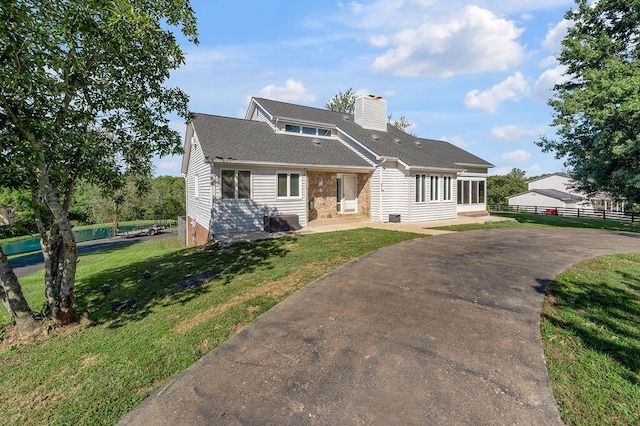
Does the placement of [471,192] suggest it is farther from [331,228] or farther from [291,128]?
[291,128]

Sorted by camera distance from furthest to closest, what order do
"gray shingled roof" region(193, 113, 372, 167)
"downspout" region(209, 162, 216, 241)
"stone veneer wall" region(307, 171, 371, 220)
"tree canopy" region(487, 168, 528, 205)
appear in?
Result: "tree canopy" region(487, 168, 528, 205)
"stone veneer wall" region(307, 171, 371, 220)
"gray shingled roof" region(193, 113, 372, 167)
"downspout" region(209, 162, 216, 241)

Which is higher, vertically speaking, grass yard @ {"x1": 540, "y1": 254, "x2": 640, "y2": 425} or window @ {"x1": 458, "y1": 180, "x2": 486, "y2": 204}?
window @ {"x1": 458, "y1": 180, "x2": 486, "y2": 204}

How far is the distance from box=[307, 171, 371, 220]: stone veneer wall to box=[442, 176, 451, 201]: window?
4.95 metres

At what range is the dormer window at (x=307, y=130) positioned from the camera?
19438mm

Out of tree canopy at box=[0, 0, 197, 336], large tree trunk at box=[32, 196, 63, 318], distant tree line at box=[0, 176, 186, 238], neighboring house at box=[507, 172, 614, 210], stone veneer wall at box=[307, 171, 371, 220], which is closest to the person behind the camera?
tree canopy at box=[0, 0, 197, 336]

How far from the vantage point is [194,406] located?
3.24m

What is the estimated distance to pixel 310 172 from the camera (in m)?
17.9

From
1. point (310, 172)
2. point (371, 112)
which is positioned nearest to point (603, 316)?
point (310, 172)

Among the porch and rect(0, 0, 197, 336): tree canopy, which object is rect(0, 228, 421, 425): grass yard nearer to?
rect(0, 0, 197, 336): tree canopy

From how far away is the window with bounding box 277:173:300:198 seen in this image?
15.2 meters

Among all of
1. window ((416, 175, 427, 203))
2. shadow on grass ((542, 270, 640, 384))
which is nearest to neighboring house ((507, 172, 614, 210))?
window ((416, 175, 427, 203))

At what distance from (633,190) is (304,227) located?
57.3 ft

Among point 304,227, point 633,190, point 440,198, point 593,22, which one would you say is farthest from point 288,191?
point 593,22

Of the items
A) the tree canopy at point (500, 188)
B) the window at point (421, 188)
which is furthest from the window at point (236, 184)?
the tree canopy at point (500, 188)
